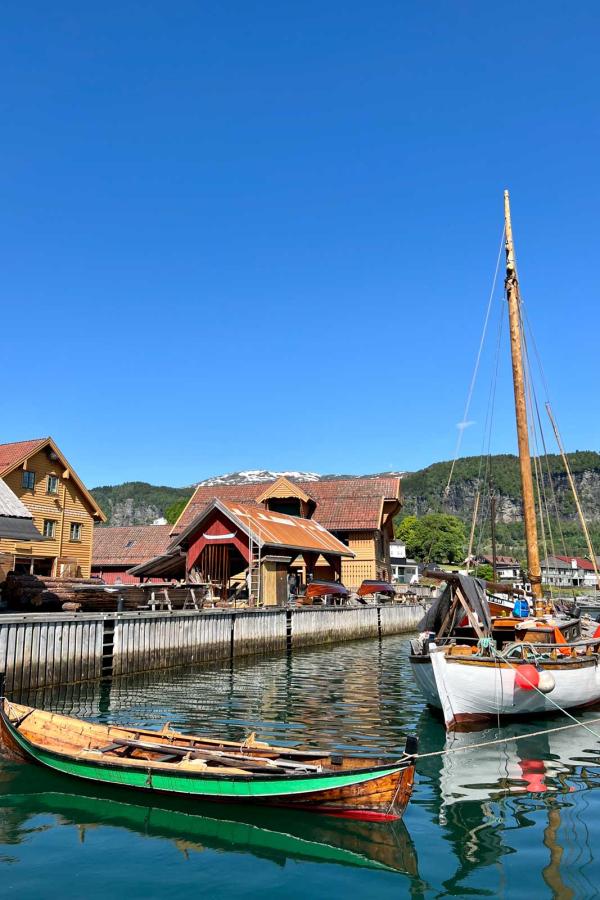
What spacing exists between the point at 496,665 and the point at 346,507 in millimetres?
45689

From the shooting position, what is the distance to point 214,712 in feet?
61.2

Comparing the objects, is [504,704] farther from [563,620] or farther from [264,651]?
[264,651]

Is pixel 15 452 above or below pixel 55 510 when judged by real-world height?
above

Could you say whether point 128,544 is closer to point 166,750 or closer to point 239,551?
point 239,551

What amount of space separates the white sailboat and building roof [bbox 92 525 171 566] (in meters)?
48.6

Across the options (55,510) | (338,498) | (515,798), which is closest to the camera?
(515,798)

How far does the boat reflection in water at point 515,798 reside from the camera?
29.6 feet

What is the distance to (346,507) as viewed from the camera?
6172cm

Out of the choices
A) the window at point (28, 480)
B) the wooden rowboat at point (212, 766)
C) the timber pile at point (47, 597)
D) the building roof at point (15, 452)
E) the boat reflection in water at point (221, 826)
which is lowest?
the boat reflection in water at point (221, 826)

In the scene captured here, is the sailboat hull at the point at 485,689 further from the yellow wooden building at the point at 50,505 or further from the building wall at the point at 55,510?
the yellow wooden building at the point at 50,505

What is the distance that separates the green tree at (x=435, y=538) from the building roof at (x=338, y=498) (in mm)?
91084

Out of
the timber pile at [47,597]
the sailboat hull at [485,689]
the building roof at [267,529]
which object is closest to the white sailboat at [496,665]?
the sailboat hull at [485,689]

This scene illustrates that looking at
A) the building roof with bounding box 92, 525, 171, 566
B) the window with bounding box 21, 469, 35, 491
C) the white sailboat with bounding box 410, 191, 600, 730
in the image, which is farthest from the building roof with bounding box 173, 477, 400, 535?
the white sailboat with bounding box 410, 191, 600, 730

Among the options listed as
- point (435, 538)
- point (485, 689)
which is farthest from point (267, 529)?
point (435, 538)
